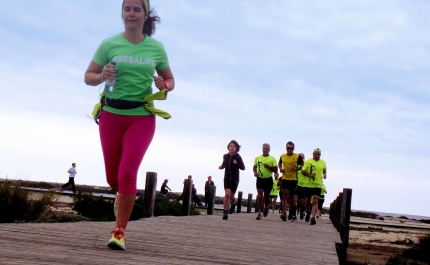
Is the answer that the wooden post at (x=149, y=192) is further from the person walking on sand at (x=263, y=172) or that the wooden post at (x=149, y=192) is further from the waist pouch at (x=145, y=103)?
the waist pouch at (x=145, y=103)

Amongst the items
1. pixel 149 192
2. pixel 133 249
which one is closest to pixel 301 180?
pixel 149 192

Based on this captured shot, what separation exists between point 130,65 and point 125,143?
0.62 meters

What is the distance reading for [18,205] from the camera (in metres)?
13.8

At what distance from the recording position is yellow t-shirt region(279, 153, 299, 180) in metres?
15.0

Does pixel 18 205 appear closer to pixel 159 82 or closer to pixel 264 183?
pixel 264 183

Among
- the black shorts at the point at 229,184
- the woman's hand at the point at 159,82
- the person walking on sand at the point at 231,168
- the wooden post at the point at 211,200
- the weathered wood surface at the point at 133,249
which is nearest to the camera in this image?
the weathered wood surface at the point at 133,249

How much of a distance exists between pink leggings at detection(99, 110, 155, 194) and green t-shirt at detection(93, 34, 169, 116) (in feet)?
0.21

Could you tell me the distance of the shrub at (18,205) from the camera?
13586 mm

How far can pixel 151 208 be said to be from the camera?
13133mm

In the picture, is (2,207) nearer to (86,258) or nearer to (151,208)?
(151,208)

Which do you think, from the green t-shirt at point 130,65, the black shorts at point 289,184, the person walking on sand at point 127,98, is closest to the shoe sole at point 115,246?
the person walking on sand at point 127,98

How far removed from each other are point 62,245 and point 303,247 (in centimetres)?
335

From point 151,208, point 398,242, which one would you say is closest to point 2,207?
point 151,208

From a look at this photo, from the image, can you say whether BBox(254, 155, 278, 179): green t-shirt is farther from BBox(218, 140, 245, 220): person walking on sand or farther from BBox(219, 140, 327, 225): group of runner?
BBox(218, 140, 245, 220): person walking on sand
